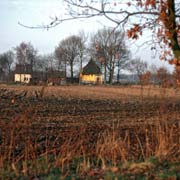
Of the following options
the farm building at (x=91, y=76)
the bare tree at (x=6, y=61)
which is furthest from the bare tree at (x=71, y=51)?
the bare tree at (x=6, y=61)

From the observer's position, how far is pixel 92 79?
398 ft

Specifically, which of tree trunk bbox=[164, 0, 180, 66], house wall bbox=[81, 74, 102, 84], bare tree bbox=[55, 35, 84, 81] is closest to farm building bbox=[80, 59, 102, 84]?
house wall bbox=[81, 74, 102, 84]

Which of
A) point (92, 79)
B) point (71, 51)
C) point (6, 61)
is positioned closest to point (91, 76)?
point (92, 79)

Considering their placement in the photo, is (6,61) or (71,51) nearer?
(71,51)

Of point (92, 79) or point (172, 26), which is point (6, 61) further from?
point (172, 26)

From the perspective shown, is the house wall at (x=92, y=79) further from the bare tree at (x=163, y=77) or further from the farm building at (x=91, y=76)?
the bare tree at (x=163, y=77)

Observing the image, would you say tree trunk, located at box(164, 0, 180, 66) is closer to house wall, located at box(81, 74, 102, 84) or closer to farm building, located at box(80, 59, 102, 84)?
farm building, located at box(80, 59, 102, 84)

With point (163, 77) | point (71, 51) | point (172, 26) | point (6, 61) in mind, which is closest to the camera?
point (163, 77)

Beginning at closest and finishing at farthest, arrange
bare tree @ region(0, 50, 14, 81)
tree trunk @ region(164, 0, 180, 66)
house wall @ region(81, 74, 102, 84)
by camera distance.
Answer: tree trunk @ region(164, 0, 180, 66) < house wall @ region(81, 74, 102, 84) < bare tree @ region(0, 50, 14, 81)

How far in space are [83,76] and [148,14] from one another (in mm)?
107880

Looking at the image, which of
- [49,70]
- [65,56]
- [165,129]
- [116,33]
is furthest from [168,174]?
[65,56]

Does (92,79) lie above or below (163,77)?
below

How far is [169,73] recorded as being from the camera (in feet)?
33.0

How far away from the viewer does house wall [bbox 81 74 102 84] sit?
118 metres
